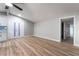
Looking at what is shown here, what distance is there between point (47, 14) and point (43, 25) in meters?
1.11

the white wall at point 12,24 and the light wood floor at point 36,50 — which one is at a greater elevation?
the white wall at point 12,24

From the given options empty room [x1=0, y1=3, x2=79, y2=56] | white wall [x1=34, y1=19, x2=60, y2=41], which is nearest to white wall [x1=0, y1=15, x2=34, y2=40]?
empty room [x1=0, y1=3, x2=79, y2=56]

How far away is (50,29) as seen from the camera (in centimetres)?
480

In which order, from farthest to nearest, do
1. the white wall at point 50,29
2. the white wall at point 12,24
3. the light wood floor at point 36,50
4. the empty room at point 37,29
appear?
the white wall at point 50,29
the white wall at point 12,24
the empty room at point 37,29
the light wood floor at point 36,50

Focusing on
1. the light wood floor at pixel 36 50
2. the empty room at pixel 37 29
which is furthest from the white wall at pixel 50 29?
the light wood floor at pixel 36 50

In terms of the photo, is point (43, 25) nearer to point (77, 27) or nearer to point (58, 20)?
point (58, 20)

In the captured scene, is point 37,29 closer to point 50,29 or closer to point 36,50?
point 50,29

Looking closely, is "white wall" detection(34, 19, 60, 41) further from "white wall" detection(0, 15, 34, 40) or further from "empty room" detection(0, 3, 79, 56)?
"white wall" detection(0, 15, 34, 40)

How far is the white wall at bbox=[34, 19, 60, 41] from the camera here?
14.9 ft

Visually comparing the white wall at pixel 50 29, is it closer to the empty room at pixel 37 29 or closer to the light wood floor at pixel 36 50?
the empty room at pixel 37 29

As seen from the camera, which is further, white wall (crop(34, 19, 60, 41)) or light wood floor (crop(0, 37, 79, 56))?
white wall (crop(34, 19, 60, 41))

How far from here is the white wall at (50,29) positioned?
4.55 m

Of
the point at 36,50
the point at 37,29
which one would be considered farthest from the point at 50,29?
the point at 36,50

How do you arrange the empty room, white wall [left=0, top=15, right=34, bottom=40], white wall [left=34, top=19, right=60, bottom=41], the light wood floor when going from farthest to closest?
white wall [left=34, top=19, right=60, bottom=41], white wall [left=0, top=15, right=34, bottom=40], the empty room, the light wood floor
